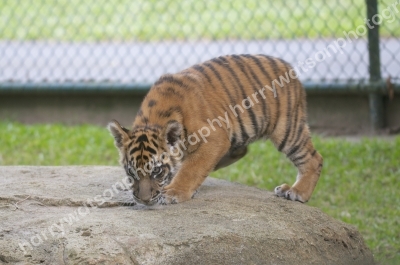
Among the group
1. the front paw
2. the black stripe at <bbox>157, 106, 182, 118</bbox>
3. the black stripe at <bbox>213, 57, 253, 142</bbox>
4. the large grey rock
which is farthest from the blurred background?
the black stripe at <bbox>157, 106, 182, 118</bbox>

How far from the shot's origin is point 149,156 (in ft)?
15.4

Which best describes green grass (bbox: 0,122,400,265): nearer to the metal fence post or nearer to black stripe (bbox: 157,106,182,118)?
the metal fence post

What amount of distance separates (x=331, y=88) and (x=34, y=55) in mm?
5492

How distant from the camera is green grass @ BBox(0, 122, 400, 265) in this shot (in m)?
6.18

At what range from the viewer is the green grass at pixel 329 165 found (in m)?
6.18

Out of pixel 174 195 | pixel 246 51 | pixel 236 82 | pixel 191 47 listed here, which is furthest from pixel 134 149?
pixel 191 47

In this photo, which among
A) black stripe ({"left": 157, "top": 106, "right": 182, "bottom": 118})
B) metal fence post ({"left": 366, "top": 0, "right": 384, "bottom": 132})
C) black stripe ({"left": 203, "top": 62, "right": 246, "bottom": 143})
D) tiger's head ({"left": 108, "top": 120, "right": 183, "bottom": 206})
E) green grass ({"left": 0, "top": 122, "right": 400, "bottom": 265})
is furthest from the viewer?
metal fence post ({"left": 366, "top": 0, "right": 384, "bottom": 132})

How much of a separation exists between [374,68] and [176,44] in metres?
4.43

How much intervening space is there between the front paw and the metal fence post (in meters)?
3.73

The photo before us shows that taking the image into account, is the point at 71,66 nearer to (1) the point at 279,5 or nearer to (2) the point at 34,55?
(2) the point at 34,55

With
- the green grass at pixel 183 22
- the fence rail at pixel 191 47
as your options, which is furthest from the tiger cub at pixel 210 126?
the green grass at pixel 183 22

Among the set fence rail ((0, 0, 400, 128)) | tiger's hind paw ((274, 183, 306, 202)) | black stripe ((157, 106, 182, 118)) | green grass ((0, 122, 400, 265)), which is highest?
black stripe ((157, 106, 182, 118))

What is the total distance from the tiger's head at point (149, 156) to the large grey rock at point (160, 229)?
0.47 feet

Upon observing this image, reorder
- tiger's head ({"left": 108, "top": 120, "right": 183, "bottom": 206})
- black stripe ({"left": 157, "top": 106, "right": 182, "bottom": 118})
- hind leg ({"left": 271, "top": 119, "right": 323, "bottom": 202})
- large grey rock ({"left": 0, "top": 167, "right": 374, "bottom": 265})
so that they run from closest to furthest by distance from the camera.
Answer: large grey rock ({"left": 0, "top": 167, "right": 374, "bottom": 265}) → tiger's head ({"left": 108, "top": 120, "right": 183, "bottom": 206}) → black stripe ({"left": 157, "top": 106, "right": 182, "bottom": 118}) → hind leg ({"left": 271, "top": 119, "right": 323, "bottom": 202})
